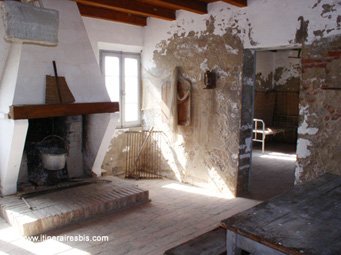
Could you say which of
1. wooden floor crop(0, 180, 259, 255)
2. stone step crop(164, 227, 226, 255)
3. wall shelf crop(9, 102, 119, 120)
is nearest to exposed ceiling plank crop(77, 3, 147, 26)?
wall shelf crop(9, 102, 119, 120)

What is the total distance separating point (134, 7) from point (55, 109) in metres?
1.93

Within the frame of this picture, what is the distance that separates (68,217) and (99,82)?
188cm

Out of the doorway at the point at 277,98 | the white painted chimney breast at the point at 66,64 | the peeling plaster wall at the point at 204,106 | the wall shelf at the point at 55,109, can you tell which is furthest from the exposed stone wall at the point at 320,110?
the doorway at the point at 277,98

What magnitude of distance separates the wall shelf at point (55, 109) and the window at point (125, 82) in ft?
3.75

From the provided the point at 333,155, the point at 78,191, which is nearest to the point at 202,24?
the point at 333,155

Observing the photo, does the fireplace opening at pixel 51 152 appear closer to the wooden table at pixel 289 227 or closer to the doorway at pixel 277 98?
the wooden table at pixel 289 227

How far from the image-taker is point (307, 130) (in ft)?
12.6

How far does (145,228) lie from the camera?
3.64m

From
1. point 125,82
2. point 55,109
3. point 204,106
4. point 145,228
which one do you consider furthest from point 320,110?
point 125,82

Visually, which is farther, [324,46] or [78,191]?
[78,191]

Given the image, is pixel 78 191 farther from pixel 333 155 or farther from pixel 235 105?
pixel 333 155

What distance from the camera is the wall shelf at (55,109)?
361 cm

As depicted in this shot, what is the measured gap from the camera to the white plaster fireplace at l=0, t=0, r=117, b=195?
3777mm

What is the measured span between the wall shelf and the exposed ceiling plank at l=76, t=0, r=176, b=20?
4.39 ft
